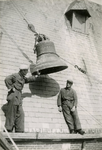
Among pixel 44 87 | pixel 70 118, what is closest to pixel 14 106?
pixel 44 87

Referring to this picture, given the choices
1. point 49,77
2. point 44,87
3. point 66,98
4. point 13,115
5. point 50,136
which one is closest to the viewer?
point 13,115

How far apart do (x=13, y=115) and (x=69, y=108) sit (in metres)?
1.72

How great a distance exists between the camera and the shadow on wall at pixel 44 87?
6695 mm

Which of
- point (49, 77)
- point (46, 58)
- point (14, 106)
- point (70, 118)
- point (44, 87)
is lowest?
point (70, 118)

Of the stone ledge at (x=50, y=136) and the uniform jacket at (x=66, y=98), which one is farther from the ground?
the uniform jacket at (x=66, y=98)

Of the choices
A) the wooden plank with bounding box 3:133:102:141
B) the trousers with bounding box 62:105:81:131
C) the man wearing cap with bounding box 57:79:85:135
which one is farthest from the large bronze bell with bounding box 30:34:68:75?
the wooden plank with bounding box 3:133:102:141

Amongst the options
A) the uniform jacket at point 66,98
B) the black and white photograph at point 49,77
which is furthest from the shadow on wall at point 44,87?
the uniform jacket at point 66,98

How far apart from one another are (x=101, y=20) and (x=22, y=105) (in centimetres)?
704

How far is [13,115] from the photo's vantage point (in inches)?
214

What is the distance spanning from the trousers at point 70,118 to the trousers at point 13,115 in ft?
4.42

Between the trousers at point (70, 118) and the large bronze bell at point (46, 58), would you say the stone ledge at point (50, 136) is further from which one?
the large bronze bell at point (46, 58)

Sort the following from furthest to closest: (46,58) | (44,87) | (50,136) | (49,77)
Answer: (49,77) → (44,87) → (46,58) → (50,136)

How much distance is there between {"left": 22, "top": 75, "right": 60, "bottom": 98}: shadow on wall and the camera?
22.0ft

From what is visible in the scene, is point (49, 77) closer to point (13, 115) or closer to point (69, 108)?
point (69, 108)
